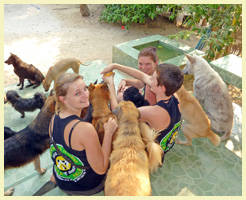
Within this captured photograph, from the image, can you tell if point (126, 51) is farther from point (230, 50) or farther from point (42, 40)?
point (42, 40)

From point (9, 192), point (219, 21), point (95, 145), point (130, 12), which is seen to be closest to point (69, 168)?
point (95, 145)

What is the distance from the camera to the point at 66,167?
208 centimetres

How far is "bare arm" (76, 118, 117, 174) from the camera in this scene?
1.75 m

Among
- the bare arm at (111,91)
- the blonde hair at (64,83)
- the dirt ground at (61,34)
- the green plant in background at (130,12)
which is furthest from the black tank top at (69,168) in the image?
the green plant in background at (130,12)

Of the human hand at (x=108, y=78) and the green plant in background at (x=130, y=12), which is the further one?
the green plant in background at (x=130, y=12)

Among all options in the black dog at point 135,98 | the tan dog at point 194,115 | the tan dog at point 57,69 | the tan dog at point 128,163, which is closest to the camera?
the tan dog at point 128,163

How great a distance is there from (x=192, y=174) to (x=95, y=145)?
2.25 meters

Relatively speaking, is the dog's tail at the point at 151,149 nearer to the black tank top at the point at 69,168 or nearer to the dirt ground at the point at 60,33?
the black tank top at the point at 69,168

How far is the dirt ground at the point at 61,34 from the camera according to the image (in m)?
8.57

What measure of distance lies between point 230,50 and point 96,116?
587 cm

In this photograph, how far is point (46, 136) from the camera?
2.89m

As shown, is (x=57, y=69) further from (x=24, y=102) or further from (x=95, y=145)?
(x=95, y=145)

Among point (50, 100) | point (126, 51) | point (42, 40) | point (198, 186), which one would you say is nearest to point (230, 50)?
point (126, 51)

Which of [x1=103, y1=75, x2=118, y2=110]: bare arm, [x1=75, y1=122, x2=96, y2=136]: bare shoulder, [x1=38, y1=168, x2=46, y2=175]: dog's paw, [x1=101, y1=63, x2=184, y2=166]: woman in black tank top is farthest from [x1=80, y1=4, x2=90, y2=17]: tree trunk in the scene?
[x1=75, y1=122, x2=96, y2=136]: bare shoulder
